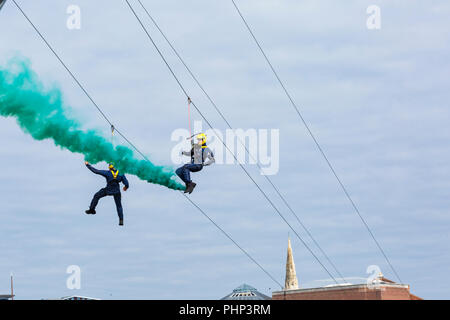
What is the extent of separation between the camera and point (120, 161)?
38281 millimetres

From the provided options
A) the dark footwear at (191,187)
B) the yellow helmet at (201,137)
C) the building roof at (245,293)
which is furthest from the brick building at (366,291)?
the yellow helmet at (201,137)

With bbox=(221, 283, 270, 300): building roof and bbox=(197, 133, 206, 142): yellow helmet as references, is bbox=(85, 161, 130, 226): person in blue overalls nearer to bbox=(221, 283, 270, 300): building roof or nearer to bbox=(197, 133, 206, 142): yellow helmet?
bbox=(197, 133, 206, 142): yellow helmet

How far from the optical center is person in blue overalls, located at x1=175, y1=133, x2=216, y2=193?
38.5 m

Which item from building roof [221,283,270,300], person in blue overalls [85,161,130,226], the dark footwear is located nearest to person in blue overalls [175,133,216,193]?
the dark footwear

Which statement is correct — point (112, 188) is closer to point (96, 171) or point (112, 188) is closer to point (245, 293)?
point (96, 171)

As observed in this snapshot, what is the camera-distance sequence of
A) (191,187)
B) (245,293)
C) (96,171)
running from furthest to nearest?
(245,293), (96,171), (191,187)

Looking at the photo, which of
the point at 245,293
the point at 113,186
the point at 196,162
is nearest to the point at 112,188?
the point at 113,186

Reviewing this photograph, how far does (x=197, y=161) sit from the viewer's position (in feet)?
127
